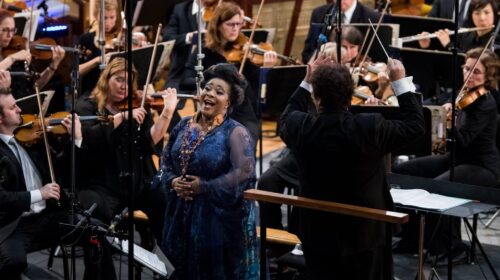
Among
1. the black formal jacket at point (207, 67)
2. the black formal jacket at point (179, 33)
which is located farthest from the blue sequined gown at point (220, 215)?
the black formal jacket at point (179, 33)

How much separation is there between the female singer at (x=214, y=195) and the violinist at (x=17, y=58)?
1.86m

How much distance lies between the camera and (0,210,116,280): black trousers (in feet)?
13.5

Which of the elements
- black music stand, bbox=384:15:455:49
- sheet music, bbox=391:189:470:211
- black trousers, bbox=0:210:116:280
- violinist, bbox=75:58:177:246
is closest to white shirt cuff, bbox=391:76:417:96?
sheet music, bbox=391:189:470:211

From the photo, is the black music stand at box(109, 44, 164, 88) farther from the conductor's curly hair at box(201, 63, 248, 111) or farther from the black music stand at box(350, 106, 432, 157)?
the black music stand at box(350, 106, 432, 157)

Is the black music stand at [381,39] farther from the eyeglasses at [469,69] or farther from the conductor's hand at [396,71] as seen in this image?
the conductor's hand at [396,71]

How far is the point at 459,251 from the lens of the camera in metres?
5.16

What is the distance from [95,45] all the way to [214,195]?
2.87 meters

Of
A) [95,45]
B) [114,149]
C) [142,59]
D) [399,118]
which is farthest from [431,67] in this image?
[95,45]

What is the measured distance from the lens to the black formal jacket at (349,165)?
10.8ft

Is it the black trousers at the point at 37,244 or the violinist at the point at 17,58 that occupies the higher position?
the violinist at the point at 17,58

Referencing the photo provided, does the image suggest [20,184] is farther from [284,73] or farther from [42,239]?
[284,73]

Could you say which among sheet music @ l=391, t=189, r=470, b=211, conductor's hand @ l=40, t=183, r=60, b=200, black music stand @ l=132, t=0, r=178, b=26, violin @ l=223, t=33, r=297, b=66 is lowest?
conductor's hand @ l=40, t=183, r=60, b=200

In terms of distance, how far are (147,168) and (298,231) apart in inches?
65.9

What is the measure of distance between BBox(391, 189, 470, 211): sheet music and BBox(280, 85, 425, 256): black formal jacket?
0.31 m
